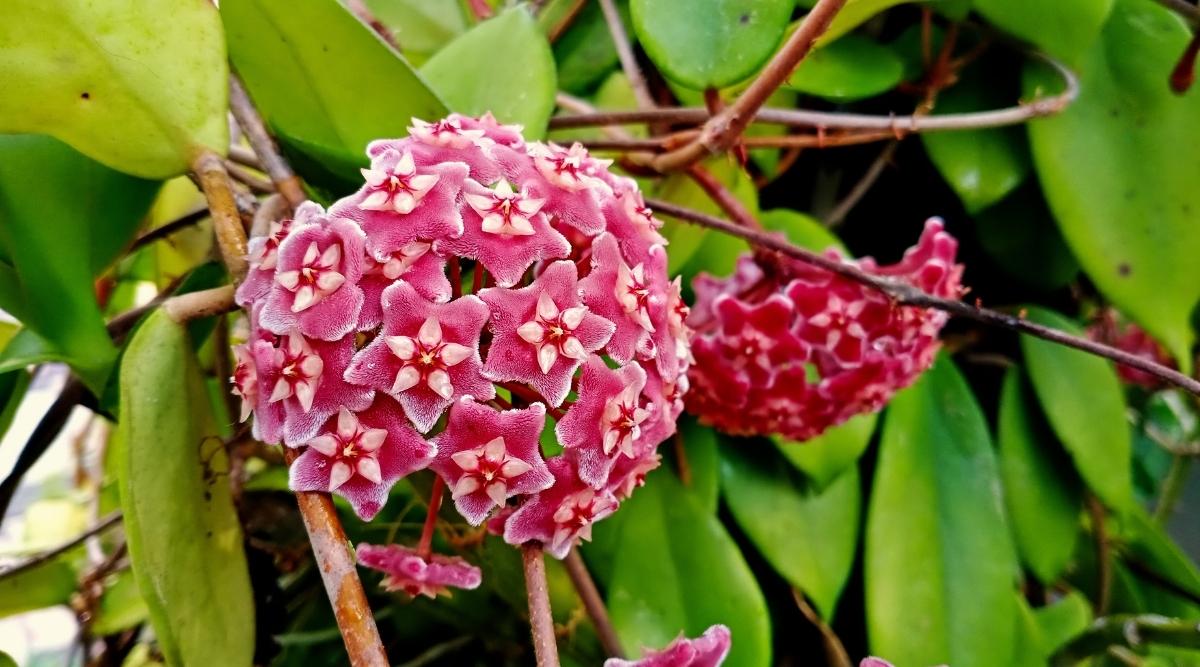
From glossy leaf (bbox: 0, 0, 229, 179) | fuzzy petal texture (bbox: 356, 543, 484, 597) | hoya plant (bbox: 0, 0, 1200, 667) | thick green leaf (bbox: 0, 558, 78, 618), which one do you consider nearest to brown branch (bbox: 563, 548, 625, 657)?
hoya plant (bbox: 0, 0, 1200, 667)

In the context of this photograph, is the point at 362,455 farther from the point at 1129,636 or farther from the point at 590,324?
the point at 1129,636

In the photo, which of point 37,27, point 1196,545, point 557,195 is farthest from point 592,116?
point 1196,545

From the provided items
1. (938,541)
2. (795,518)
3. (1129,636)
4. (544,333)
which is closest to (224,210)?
(544,333)

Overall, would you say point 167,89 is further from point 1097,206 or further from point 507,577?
point 1097,206

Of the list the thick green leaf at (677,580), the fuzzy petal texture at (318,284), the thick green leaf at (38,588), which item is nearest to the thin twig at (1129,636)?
the thick green leaf at (677,580)

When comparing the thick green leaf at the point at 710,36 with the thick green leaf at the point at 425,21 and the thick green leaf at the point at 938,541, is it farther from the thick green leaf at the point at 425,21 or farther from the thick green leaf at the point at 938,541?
the thick green leaf at the point at 938,541
